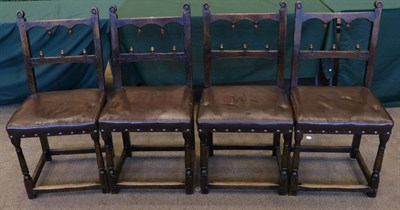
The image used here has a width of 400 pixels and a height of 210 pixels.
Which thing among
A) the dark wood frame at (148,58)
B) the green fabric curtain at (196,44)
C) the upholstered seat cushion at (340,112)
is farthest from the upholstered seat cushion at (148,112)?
the green fabric curtain at (196,44)

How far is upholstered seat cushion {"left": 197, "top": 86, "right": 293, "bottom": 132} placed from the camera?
72.0 inches

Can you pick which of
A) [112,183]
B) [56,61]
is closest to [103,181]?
[112,183]

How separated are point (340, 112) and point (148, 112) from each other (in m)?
0.83

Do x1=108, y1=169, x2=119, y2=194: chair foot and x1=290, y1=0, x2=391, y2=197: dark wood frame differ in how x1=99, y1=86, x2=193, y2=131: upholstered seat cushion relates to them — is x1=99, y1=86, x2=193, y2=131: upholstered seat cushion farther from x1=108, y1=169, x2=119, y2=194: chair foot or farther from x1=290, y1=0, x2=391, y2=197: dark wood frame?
x1=290, y1=0, x2=391, y2=197: dark wood frame

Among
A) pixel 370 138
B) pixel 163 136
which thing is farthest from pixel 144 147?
pixel 370 138

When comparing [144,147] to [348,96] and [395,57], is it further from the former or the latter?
[395,57]

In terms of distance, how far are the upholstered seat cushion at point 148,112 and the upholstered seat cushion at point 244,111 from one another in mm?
79

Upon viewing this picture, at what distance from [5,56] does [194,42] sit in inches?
46.6

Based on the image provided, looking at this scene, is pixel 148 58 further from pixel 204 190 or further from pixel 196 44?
pixel 204 190

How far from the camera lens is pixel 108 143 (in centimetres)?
197

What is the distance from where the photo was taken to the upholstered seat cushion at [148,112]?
1.86 m

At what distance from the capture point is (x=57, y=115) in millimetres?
1900

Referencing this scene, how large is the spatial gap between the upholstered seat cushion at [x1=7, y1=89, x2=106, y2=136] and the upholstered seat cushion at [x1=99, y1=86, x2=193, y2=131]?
6 centimetres

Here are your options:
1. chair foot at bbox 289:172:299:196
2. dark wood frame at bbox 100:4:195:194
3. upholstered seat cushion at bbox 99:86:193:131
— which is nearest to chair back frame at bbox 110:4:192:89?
dark wood frame at bbox 100:4:195:194
